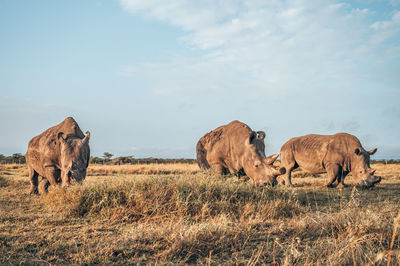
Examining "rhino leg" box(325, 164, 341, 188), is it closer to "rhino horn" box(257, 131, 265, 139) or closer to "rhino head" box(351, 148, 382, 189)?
"rhino head" box(351, 148, 382, 189)

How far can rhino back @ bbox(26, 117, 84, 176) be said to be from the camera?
24.0 ft

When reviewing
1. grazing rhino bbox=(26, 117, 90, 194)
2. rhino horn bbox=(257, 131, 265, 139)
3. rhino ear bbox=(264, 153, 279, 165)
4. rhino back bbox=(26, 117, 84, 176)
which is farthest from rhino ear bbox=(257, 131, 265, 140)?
rhino back bbox=(26, 117, 84, 176)

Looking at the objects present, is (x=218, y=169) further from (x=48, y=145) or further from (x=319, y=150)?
(x=319, y=150)

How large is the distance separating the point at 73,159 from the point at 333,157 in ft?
28.6

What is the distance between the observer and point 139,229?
12.2 feet

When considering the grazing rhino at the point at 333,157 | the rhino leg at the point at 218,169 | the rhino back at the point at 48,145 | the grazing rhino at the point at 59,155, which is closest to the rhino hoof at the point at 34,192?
the grazing rhino at the point at 59,155

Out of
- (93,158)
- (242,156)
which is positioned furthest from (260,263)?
(93,158)

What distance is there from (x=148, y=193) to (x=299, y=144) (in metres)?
8.67

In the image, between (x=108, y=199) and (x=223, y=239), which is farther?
(x=108, y=199)

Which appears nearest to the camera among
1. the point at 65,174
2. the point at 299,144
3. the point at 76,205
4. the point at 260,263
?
the point at 260,263

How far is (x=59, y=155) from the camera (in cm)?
714

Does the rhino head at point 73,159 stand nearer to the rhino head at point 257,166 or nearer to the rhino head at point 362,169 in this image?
the rhino head at point 257,166

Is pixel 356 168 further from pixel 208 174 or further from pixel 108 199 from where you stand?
pixel 108 199

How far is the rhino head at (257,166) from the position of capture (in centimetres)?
571
